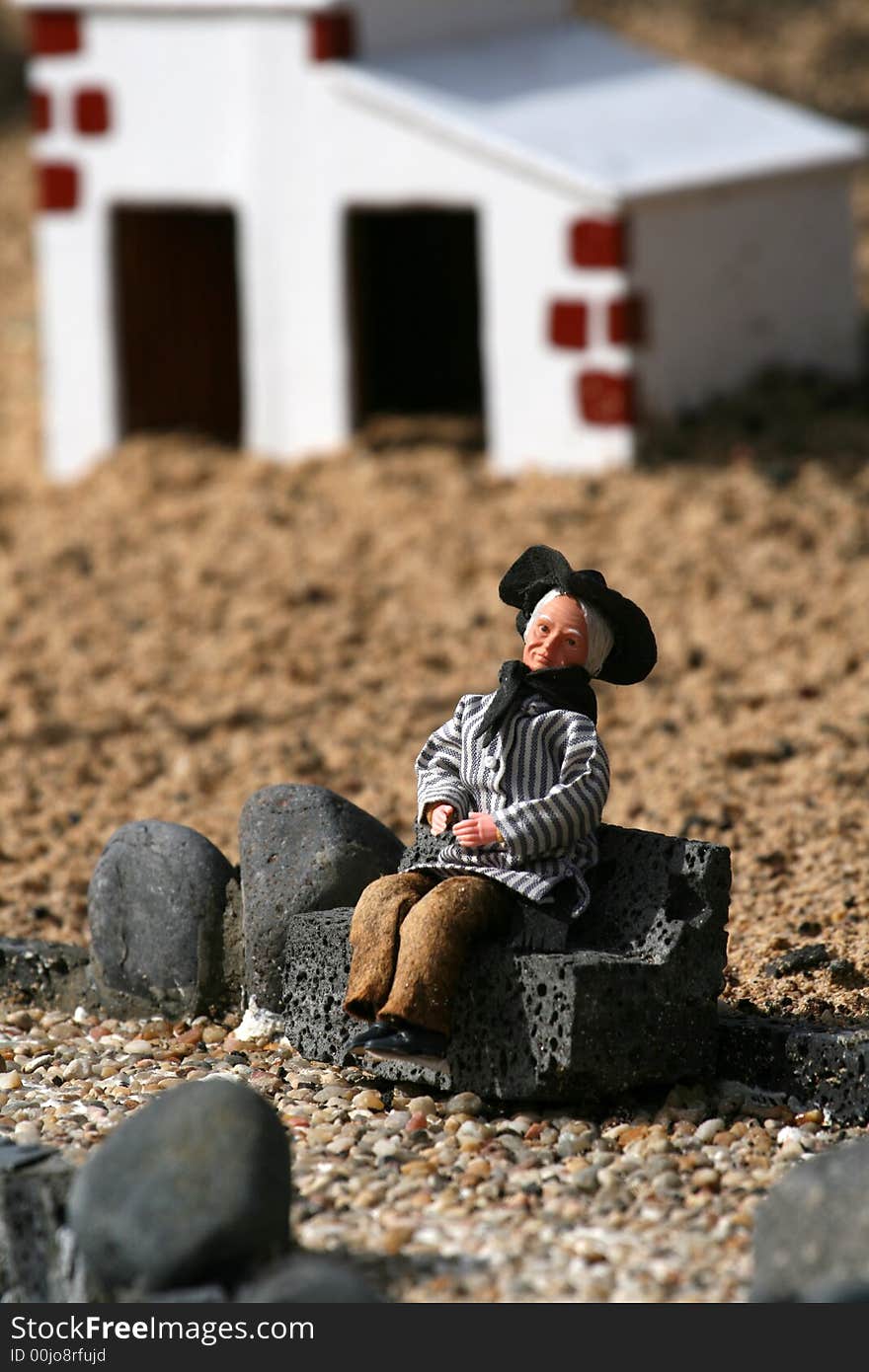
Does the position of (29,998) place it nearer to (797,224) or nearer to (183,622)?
(183,622)

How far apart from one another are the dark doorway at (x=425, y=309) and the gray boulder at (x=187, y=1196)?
8.10 metres

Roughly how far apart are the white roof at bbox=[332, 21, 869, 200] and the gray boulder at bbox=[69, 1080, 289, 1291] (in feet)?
18.7

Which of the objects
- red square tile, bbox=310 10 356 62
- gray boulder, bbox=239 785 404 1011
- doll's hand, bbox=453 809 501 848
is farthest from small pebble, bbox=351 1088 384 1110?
red square tile, bbox=310 10 356 62

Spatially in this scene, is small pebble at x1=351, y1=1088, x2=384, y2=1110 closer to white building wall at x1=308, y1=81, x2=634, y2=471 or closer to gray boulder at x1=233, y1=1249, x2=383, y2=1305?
gray boulder at x1=233, y1=1249, x2=383, y2=1305

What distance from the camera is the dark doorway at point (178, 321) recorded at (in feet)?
32.0

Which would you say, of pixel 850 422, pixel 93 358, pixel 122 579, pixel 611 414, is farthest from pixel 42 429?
pixel 850 422

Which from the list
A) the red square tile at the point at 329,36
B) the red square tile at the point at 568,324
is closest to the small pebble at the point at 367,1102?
the red square tile at the point at 568,324

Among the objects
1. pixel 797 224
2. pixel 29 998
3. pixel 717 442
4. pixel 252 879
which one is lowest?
pixel 29 998

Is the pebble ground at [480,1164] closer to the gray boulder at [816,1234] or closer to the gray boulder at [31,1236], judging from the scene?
the gray boulder at [816,1234]

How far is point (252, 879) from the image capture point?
181 inches

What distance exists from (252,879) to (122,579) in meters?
3.84

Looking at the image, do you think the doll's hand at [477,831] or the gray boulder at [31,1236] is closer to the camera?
the gray boulder at [31,1236]

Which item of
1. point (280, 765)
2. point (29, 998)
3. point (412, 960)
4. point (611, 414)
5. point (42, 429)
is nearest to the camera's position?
point (412, 960)

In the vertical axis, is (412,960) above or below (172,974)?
above
